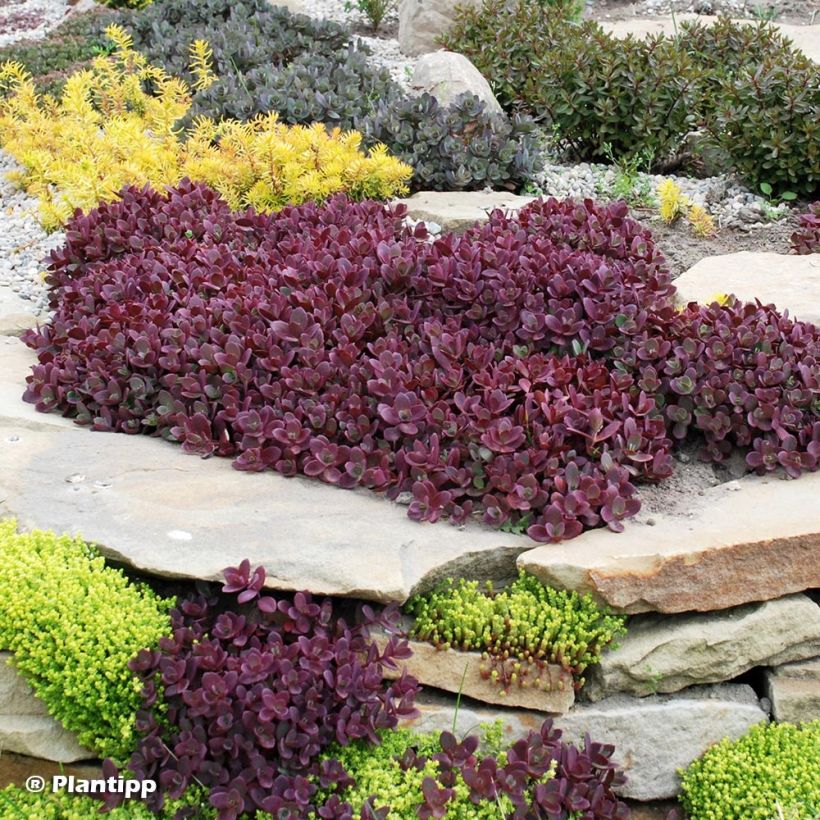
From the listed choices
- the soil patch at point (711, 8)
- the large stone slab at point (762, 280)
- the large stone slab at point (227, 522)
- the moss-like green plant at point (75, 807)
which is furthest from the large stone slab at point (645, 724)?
the soil patch at point (711, 8)

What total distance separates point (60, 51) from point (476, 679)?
8.89m

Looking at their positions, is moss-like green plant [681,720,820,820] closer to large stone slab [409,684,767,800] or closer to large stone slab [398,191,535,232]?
large stone slab [409,684,767,800]

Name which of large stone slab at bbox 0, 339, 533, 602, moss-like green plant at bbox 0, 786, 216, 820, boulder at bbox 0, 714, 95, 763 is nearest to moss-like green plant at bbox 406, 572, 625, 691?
large stone slab at bbox 0, 339, 533, 602

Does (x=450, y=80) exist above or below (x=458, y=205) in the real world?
above

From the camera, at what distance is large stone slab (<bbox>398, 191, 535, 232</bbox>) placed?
217 inches

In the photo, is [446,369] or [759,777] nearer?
[759,777]

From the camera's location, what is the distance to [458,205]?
19.1ft

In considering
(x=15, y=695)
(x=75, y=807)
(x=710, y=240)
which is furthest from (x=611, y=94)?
(x=75, y=807)

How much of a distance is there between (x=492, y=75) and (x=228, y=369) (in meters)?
5.04

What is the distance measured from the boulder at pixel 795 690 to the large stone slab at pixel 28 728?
223 centimetres

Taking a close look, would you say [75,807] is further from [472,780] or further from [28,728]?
[472,780]

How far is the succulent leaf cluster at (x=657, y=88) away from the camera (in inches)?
238

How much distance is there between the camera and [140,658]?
9.71 feet

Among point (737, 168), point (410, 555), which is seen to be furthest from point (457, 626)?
point (737, 168)
